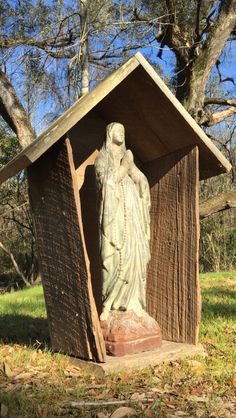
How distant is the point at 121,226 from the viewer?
13.5 feet

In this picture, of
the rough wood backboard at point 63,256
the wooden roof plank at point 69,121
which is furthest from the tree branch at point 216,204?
the wooden roof plank at point 69,121

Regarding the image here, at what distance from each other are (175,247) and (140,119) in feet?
3.77

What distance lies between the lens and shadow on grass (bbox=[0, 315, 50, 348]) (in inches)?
186

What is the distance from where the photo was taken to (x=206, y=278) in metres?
9.91

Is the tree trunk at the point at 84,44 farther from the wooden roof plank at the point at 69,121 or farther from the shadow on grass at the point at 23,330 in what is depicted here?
the wooden roof plank at the point at 69,121

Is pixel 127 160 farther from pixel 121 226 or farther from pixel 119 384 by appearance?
pixel 119 384

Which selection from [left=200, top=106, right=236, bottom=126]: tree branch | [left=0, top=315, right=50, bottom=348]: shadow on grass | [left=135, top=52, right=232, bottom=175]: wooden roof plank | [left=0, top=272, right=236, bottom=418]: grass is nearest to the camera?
[left=0, top=272, right=236, bottom=418]: grass

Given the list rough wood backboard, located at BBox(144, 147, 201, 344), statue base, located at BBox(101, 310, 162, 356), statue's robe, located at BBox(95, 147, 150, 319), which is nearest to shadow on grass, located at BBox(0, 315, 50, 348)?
statue base, located at BBox(101, 310, 162, 356)

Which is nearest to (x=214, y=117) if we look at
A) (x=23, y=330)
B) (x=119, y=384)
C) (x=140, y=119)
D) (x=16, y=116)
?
(x=16, y=116)

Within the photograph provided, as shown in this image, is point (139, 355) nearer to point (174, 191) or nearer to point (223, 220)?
A: point (174, 191)

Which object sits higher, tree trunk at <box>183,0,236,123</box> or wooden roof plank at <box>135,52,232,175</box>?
tree trunk at <box>183,0,236,123</box>

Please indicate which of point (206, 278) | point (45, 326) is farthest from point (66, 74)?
point (45, 326)

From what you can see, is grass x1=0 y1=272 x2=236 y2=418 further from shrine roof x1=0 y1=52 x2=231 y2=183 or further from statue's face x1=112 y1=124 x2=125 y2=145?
statue's face x1=112 y1=124 x2=125 y2=145

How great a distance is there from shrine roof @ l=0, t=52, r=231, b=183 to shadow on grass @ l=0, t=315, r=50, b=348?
5.58 feet
